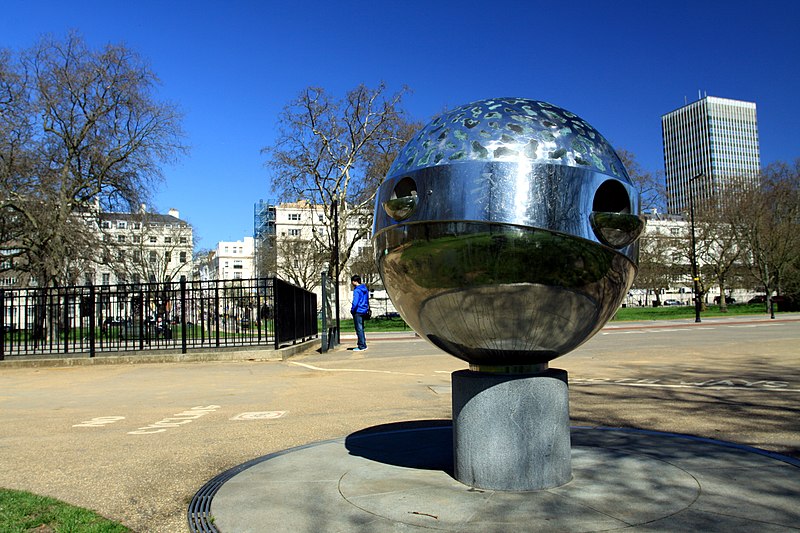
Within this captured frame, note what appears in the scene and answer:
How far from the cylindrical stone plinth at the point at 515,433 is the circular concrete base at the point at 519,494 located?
0.36 feet

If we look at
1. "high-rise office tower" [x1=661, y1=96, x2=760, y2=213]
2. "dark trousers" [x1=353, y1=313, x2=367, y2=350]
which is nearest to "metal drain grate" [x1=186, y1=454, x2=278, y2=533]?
"dark trousers" [x1=353, y1=313, x2=367, y2=350]

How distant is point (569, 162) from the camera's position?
3.87 m

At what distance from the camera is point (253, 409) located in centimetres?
809

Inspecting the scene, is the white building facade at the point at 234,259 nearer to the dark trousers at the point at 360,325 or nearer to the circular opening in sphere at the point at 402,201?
the dark trousers at the point at 360,325

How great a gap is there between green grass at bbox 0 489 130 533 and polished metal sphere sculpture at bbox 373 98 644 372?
2348mm

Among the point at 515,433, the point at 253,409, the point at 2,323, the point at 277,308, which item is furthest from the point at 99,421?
the point at 2,323

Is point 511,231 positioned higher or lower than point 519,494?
higher

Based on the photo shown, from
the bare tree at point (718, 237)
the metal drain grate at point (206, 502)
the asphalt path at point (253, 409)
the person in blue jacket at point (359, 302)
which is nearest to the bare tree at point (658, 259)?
the bare tree at point (718, 237)

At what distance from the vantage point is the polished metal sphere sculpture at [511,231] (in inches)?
148

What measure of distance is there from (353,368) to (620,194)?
9.53 meters

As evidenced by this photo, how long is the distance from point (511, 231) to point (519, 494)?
1.62 metres

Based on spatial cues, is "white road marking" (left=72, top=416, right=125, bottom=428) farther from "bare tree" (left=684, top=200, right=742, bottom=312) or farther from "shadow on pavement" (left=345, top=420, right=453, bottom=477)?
"bare tree" (left=684, top=200, right=742, bottom=312)

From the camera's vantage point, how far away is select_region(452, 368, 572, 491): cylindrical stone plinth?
391 centimetres

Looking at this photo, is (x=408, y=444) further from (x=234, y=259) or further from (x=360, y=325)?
(x=234, y=259)
